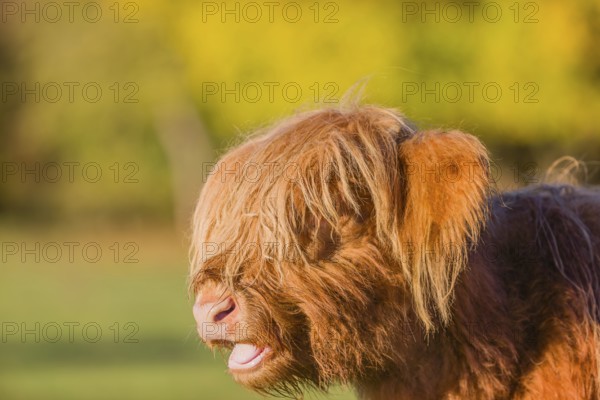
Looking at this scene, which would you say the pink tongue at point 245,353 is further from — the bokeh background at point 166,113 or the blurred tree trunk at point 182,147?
the blurred tree trunk at point 182,147

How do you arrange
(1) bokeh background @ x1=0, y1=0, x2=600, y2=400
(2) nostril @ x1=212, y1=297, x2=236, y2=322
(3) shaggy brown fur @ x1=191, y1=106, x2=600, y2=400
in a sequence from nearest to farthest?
(2) nostril @ x1=212, y1=297, x2=236, y2=322, (3) shaggy brown fur @ x1=191, y1=106, x2=600, y2=400, (1) bokeh background @ x1=0, y1=0, x2=600, y2=400

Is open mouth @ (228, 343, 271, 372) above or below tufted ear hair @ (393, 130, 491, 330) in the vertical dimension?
below

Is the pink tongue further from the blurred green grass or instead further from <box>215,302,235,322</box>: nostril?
the blurred green grass

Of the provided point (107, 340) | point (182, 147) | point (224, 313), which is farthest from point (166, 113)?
point (224, 313)

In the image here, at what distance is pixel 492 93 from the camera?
21.8m

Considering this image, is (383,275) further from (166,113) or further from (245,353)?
(166,113)

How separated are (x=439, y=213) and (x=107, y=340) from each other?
13.3 meters

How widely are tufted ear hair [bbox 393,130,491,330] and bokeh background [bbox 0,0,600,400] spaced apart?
1.04m

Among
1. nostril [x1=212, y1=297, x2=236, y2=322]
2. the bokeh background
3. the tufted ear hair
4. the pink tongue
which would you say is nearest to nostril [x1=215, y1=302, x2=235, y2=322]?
nostril [x1=212, y1=297, x2=236, y2=322]

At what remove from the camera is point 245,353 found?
12.2 feet

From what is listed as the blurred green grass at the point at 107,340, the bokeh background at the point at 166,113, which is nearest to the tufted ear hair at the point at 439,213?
the blurred green grass at the point at 107,340

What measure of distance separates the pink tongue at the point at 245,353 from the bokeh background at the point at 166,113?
1198 millimetres

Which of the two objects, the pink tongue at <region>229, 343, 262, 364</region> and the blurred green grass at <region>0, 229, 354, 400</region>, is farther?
the blurred green grass at <region>0, 229, 354, 400</region>

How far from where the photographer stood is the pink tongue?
3.72m
